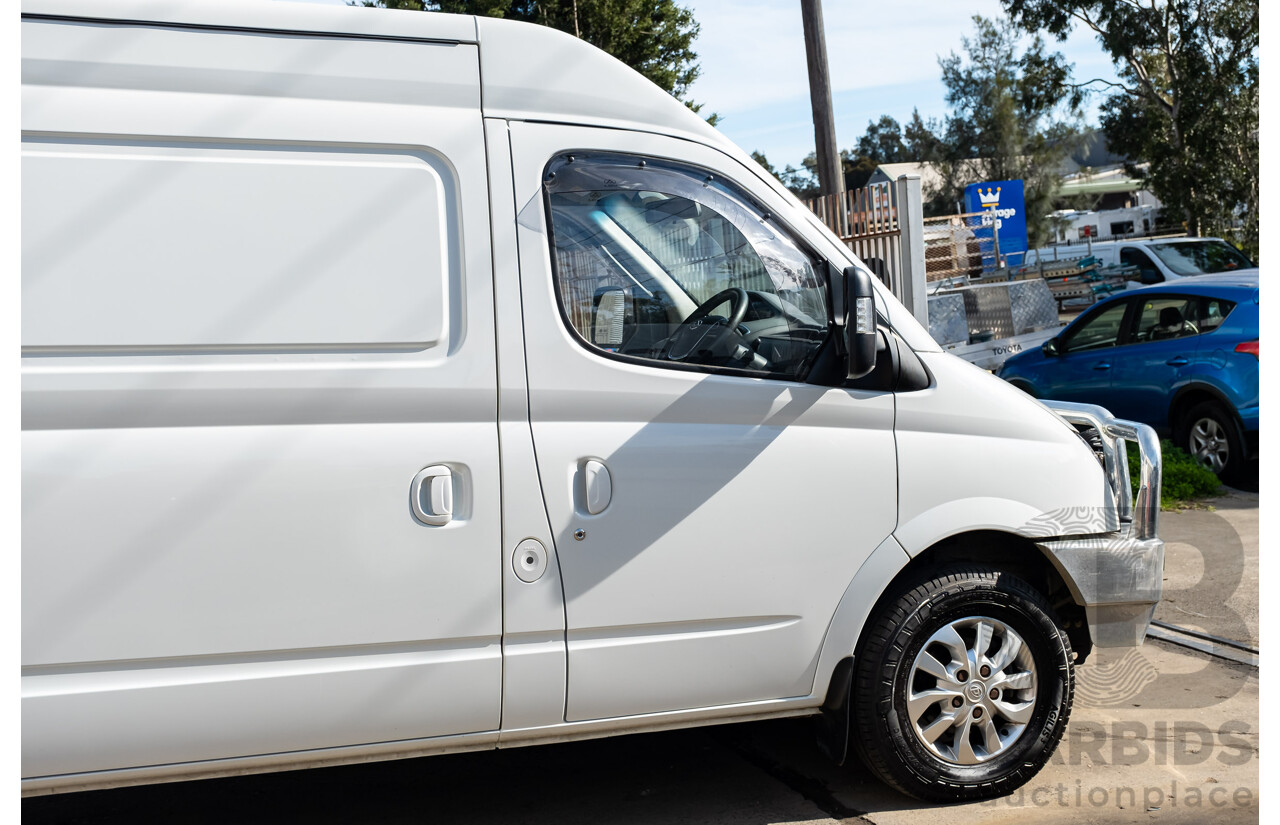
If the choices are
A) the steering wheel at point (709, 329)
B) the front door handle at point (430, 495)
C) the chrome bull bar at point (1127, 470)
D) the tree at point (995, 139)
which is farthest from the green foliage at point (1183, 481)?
the tree at point (995, 139)

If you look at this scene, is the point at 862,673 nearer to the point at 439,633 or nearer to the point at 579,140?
the point at 439,633

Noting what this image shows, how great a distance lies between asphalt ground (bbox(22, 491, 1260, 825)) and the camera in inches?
151

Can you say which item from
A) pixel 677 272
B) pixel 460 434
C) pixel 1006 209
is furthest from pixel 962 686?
pixel 1006 209

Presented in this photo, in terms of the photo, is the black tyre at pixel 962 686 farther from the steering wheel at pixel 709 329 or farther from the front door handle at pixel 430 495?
the front door handle at pixel 430 495

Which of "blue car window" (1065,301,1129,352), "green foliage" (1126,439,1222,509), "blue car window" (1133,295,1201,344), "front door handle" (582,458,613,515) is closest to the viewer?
"front door handle" (582,458,613,515)

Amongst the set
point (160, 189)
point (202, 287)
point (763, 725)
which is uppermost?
point (160, 189)

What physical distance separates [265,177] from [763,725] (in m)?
2.99

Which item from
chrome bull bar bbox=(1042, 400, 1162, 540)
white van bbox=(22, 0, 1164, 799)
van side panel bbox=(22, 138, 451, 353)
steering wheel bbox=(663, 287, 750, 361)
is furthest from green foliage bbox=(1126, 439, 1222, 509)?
van side panel bbox=(22, 138, 451, 353)

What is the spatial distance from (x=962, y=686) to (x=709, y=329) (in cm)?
148

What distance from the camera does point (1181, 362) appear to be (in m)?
9.17

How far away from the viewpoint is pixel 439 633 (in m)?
3.22

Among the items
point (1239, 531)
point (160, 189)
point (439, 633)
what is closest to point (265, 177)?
point (160, 189)

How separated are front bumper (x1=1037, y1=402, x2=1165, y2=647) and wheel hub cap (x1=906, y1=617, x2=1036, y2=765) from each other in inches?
12.9

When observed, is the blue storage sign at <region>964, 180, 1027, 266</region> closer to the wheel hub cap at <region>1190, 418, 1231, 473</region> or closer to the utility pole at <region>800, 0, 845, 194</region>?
the utility pole at <region>800, 0, 845, 194</region>
